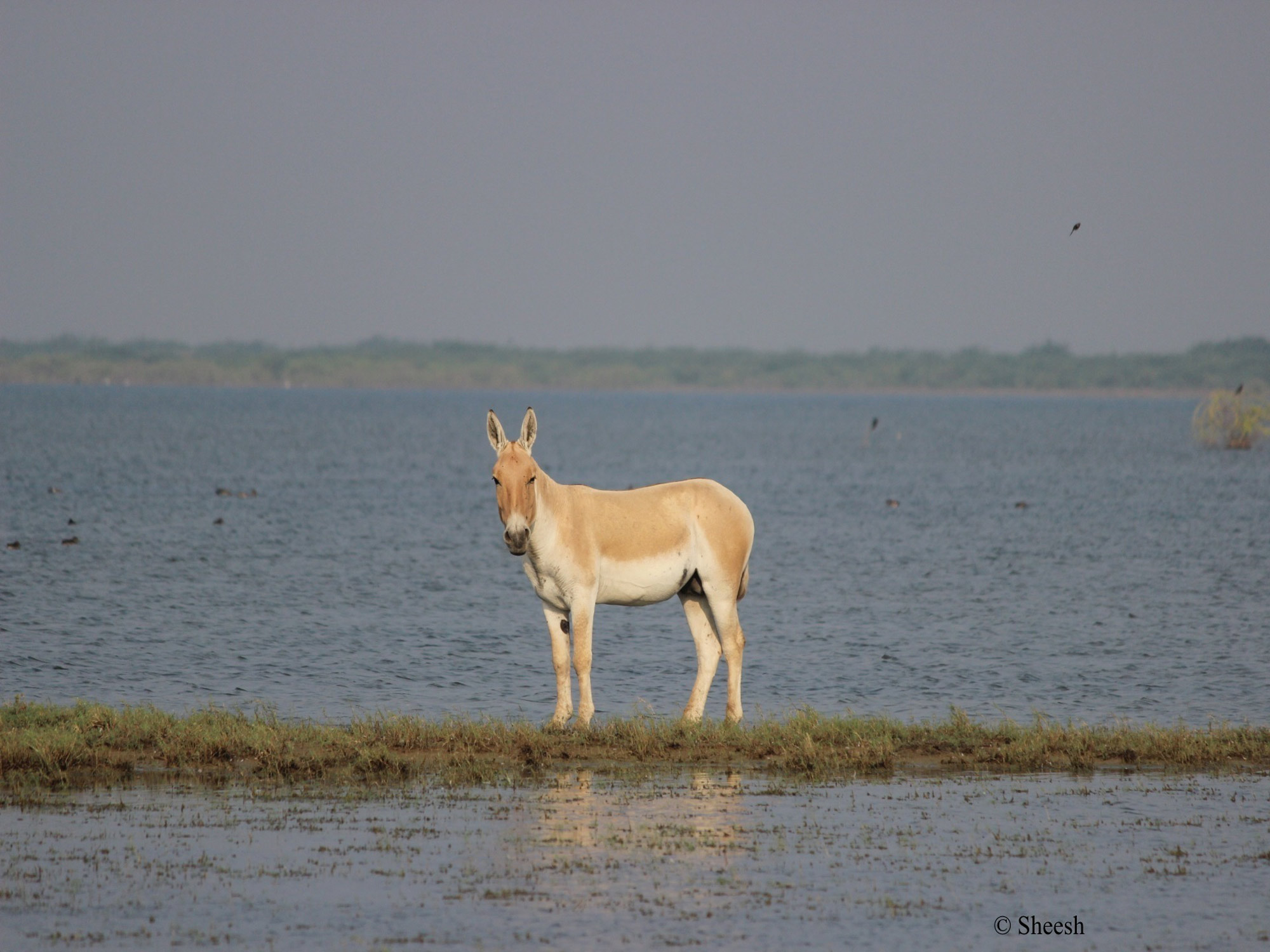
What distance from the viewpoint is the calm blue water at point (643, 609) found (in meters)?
18.8

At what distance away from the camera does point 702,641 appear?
1458cm

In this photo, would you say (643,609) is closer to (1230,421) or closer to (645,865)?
(645,865)

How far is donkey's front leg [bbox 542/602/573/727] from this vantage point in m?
13.8

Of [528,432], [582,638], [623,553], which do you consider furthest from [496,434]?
[582,638]

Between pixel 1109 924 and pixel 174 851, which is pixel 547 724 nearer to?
pixel 174 851

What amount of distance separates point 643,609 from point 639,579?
15655 mm

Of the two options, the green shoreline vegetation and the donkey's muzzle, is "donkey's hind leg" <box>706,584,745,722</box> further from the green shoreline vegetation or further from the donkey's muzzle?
the donkey's muzzle

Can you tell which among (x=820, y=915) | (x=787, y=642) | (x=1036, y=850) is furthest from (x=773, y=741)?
(x=787, y=642)

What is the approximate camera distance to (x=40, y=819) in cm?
1077

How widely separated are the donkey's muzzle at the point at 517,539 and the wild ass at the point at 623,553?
13 cm

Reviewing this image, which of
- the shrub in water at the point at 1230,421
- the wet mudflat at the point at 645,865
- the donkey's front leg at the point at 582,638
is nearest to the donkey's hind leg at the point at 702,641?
the donkey's front leg at the point at 582,638

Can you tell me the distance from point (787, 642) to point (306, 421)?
5525 inches

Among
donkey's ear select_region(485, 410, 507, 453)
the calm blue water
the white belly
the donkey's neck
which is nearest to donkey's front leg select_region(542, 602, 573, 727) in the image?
the white belly

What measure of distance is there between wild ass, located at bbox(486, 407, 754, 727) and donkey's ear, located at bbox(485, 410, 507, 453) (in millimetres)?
22
